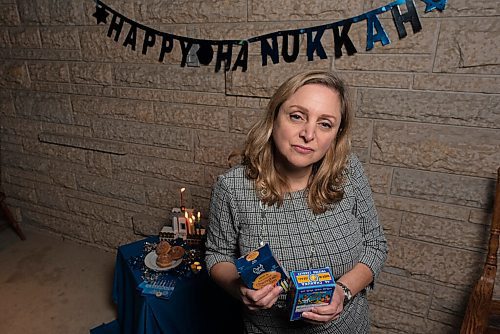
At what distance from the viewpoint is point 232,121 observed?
6.10 feet

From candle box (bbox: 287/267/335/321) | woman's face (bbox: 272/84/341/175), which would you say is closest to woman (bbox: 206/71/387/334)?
woman's face (bbox: 272/84/341/175)

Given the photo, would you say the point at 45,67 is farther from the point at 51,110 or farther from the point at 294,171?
the point at 294,171

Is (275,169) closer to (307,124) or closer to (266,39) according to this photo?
(307,124)

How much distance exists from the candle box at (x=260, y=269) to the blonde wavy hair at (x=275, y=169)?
0.24m

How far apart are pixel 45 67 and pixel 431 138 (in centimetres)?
230

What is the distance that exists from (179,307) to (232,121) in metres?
0.94

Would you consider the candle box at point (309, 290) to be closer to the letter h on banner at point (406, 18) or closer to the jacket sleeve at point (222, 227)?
the jacket sleeve at point (222, 227)

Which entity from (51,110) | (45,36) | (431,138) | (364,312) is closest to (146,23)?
(45,36)

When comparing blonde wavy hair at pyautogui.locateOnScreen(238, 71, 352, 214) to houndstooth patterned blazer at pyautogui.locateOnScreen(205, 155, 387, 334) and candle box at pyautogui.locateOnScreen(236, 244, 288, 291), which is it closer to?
houndstooth patterned blazer at pyautogui.locateOnScreen(205, 155, 387, 334)

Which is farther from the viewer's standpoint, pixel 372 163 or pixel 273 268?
pixel 372 163

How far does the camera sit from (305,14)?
5.11 feet

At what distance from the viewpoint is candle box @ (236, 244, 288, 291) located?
3.00 feet

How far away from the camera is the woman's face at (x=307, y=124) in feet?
3.43

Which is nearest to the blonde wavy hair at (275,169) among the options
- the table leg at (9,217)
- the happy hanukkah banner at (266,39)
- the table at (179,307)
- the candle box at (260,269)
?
the candle box at (260,269)
